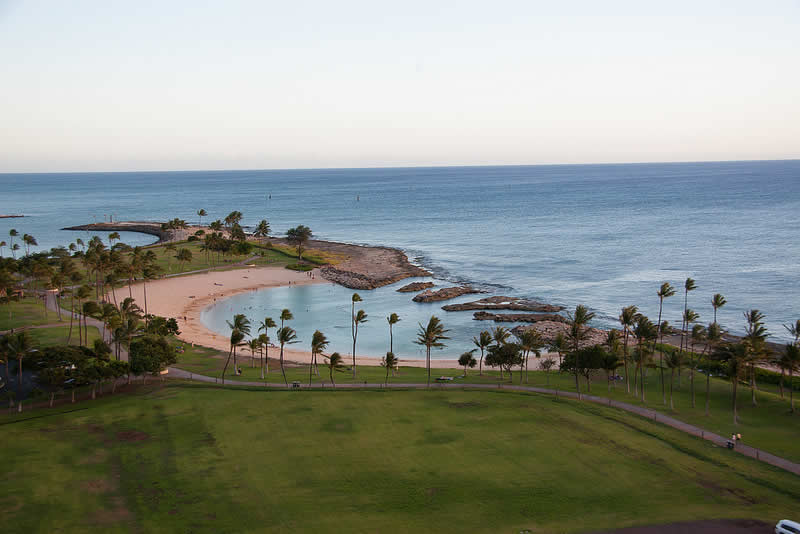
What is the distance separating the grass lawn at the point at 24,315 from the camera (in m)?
82.3

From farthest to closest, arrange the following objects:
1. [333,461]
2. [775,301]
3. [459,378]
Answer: [775,301], [459,378], [333,461]

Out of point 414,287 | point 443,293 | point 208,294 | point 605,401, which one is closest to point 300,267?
point 208,294

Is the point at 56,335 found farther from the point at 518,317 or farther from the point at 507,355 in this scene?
the point at 518,317

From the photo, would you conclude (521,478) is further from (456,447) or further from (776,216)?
(776,216)

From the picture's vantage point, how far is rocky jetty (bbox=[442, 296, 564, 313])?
102875mm

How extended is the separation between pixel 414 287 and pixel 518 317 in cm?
2932

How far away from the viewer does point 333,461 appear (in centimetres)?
4541

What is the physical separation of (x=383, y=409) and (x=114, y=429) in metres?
24.9

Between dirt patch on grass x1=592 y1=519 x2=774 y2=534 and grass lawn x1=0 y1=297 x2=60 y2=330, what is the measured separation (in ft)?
272

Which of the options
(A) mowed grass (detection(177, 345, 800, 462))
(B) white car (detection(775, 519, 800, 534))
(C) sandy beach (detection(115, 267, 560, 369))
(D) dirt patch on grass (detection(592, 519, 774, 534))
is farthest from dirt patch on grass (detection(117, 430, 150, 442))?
(B) white car (detection(775, 519, 800, 534))

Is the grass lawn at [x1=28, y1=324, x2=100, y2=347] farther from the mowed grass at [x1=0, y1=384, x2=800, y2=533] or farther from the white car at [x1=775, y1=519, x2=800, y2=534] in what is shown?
the white car at [x1=775, y1=519, x2=800, y2=534]

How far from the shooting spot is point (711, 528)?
35.3 metres

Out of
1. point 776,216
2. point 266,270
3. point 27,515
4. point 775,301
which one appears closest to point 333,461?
point 27,515

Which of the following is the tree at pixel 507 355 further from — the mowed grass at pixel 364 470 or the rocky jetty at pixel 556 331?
the rocky jetty at pixel 556 331
